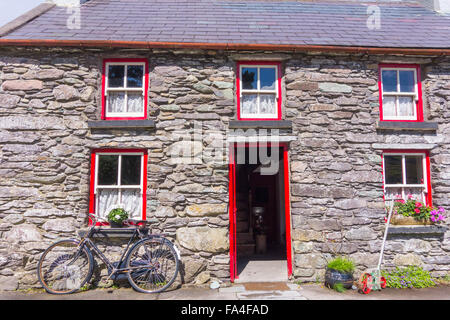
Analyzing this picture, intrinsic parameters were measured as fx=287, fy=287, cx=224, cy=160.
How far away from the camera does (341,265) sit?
5.32m

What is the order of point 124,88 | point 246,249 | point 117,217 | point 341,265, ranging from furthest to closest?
point 246,249
point 124,88
point 117,217
point 341,265

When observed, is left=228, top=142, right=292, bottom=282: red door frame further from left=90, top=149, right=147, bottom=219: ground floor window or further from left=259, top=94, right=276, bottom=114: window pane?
left=90, top=149, right=147, bottom=219: ground floor window

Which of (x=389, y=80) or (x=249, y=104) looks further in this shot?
(x=389, y=80)

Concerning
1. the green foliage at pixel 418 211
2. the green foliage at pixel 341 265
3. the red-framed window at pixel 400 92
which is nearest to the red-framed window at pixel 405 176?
the green foliage at pixel 418 211

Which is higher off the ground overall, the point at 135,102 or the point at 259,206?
the point at 135,102

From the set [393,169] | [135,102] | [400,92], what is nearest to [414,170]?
[393,169]

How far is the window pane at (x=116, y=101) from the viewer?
242 inches

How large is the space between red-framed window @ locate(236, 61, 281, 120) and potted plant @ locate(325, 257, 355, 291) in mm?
3094

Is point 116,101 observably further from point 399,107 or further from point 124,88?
point 399,107

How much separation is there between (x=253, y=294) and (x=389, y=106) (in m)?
4.96

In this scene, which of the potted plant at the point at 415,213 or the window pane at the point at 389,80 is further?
the window pane at the point at 389,80

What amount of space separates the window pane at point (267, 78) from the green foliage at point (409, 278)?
448 centimetres

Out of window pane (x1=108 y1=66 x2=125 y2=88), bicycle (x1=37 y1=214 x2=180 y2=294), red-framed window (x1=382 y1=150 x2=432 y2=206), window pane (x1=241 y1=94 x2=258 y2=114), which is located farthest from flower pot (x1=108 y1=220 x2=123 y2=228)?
red-framed window (x1=382 y1=150 x2=432 y2=206)

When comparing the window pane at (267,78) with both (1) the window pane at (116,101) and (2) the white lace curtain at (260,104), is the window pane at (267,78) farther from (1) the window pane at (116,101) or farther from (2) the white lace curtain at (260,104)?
(1) the window pane at (116,101)
